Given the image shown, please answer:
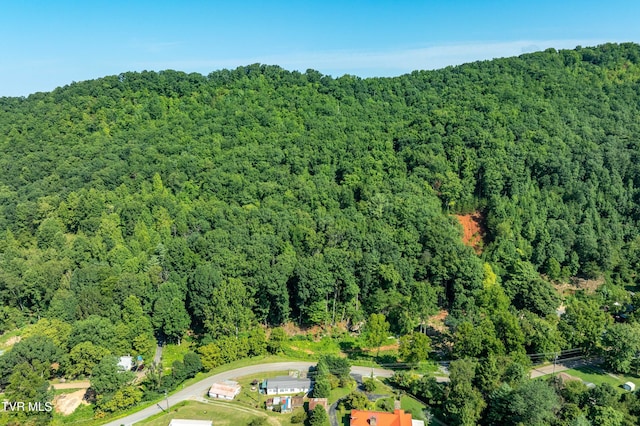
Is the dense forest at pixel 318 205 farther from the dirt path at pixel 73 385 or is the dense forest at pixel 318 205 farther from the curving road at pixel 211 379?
the curving road at pixel 211 379

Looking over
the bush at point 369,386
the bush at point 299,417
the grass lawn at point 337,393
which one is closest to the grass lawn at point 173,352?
the bush at point 299,417

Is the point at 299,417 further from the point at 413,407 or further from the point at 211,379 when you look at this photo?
the point at 211,379

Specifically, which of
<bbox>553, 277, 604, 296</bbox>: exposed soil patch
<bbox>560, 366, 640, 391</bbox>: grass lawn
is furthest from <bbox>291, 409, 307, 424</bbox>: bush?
<bbox>553, 277, 604, 296</bbox>: exposed soil patch

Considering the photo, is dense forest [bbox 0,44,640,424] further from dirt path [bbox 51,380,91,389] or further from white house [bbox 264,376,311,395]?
white house [bbox 264,376,311,395]

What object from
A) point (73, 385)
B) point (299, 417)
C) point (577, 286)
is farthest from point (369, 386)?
point (577, 286)

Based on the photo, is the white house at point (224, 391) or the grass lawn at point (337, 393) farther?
the white house at point (224, 391)

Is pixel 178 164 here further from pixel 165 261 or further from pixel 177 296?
pixel 177 296
